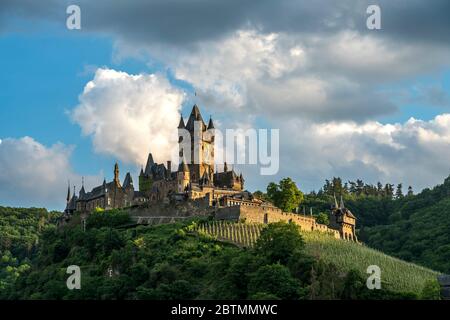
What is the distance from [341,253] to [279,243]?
1078 cm

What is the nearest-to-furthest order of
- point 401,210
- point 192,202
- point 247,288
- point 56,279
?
point 247,288
point 56,279
point 192,202
point 401,210

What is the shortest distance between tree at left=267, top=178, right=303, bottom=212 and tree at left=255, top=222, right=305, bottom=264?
23.1 metres

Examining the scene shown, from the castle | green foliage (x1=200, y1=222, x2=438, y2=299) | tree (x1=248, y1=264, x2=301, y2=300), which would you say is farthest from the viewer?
the castle

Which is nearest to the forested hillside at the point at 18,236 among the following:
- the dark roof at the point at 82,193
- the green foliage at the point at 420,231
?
the dark roof at the point at 82,193

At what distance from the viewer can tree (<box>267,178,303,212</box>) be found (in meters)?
109

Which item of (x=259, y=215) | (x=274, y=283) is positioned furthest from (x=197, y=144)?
(x=274, y=283)

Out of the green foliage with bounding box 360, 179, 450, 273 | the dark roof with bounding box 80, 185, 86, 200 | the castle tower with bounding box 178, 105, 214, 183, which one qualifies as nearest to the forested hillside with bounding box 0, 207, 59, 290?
the dark roof with bounding box 80, 185, 86, 200

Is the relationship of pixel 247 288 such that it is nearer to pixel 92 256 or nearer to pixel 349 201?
pixel 92 256

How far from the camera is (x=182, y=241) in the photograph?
9262 cm

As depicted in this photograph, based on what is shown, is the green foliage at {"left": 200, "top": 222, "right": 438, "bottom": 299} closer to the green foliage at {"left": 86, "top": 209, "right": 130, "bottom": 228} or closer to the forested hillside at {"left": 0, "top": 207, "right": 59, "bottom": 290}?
the green foliage at {"left": 86, "top": 209, "right": 130, "bottom": 228}

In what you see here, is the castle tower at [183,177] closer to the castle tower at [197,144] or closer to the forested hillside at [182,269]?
the castle tower at [197,144]

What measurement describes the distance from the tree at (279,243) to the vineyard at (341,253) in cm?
238
